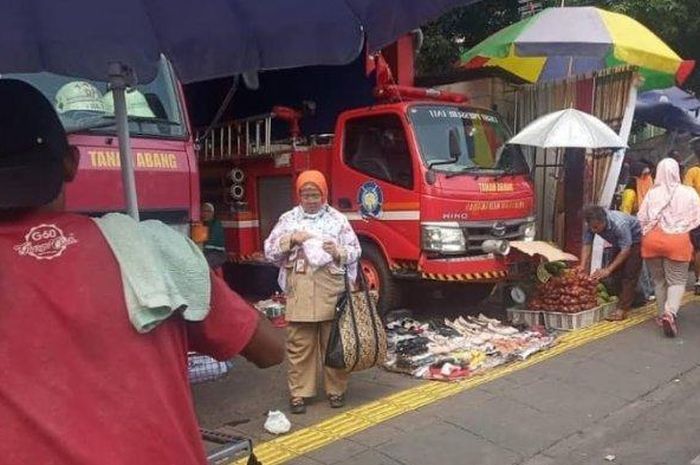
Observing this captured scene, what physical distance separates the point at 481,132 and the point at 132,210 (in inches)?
233

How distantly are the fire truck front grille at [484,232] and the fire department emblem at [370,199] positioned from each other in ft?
2.81

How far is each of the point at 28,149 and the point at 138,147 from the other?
3.39 metres

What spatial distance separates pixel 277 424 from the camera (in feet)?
16.1

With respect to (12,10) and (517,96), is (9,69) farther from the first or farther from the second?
(517,96)

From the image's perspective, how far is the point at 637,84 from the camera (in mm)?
9031

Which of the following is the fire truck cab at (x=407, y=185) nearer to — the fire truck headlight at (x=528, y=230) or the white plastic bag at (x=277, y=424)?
the fire truck headlight at (x=528, y=230)

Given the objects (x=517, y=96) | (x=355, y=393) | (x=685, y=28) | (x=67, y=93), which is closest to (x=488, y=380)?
(x=355, y=393)

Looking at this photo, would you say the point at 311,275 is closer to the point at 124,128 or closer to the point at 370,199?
the point at 370,199

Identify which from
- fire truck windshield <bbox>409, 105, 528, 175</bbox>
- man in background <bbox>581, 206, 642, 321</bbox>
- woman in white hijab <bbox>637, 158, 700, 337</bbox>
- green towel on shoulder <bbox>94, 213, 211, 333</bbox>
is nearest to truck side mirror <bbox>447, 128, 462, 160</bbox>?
fire truck windshield <bbox>409, 105, 528, 175</bbox>

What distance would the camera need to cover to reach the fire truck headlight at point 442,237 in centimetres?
719

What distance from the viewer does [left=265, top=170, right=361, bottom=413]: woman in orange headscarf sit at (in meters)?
5.18

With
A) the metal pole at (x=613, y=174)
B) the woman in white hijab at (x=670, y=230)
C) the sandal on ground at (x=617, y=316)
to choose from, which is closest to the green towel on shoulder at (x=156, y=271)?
the woman in white hijab at (x=670, y=230)

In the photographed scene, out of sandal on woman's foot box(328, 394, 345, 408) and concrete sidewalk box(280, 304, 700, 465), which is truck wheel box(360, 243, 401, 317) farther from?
sandal on woman's foot box(328, 394, 345, 408)

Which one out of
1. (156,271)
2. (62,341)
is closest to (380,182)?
(156,271)
